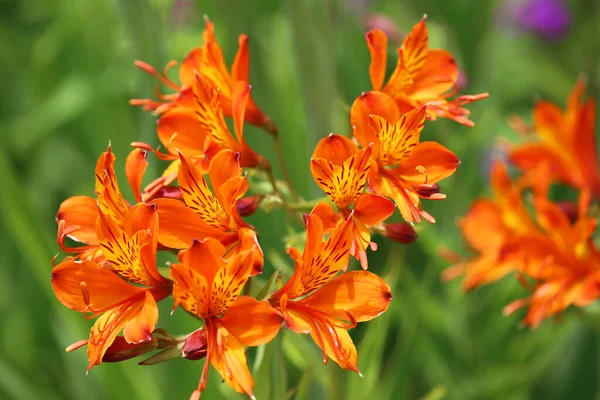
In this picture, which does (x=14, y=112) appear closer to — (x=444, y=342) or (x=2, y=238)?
(x=2, y=238)

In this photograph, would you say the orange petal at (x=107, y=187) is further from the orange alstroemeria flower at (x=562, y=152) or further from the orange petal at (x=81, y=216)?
the orange alstroemeria flower at (x=562, y=152)

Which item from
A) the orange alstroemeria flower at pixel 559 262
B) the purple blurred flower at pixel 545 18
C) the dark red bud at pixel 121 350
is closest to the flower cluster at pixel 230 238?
the dark red bud at pixel 121 350

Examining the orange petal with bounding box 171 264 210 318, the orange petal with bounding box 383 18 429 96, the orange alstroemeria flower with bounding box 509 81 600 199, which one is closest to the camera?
the orange petal with bounding box 171 264 210 318

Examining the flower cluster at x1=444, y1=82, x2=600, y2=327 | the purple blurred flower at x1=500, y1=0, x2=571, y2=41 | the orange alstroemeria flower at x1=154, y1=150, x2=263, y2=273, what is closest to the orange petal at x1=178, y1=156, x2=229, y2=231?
the orange alstroemeria flower at x1=154, y1=150, x2=263, y2=273

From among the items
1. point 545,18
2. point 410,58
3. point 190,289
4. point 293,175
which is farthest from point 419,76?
point 545,18

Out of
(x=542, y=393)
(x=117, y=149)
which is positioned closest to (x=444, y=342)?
(x=542, y=393)

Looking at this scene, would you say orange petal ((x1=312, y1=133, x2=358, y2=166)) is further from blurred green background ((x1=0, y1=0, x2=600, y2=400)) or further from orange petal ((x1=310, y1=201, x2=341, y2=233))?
blurred green background ((x1=0, y1=0, x2=600, y2=400))

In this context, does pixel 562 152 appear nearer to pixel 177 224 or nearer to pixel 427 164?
pixel 427 164
